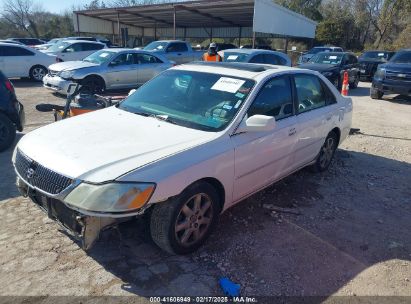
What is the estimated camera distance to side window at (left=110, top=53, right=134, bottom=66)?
11750mm

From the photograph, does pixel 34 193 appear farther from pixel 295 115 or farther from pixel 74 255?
pixel 295 115

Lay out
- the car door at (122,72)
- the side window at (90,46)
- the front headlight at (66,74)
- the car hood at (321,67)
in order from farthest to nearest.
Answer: the side window at (90,46) → the car hood at (321,67) → the car door at (122,72) → the front headlight at (66,74)

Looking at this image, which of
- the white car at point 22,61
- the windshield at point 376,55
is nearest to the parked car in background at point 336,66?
the windshield at point 376,55

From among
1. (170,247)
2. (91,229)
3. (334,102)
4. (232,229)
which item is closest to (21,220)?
(91,229)

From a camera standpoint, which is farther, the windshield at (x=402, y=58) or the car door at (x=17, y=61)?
the car door at (x=17, y=61)

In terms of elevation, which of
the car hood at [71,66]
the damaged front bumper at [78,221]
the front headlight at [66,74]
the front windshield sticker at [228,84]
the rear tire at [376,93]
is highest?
the front windshield sticker at [228,84]

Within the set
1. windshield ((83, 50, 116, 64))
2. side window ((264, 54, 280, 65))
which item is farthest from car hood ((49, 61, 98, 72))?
side window ((264, 54, 280, 65))

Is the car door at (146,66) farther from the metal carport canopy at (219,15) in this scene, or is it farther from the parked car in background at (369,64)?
the parked car in background at (369,64)

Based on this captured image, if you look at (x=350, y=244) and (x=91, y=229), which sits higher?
(x=91, y=229)

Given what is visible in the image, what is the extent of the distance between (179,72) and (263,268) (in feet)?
8.03

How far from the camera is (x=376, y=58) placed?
775 inches

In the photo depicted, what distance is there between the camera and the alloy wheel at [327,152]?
5.30 m

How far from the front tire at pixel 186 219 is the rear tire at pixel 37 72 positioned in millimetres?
13850

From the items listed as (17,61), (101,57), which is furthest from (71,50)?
(101,57)
